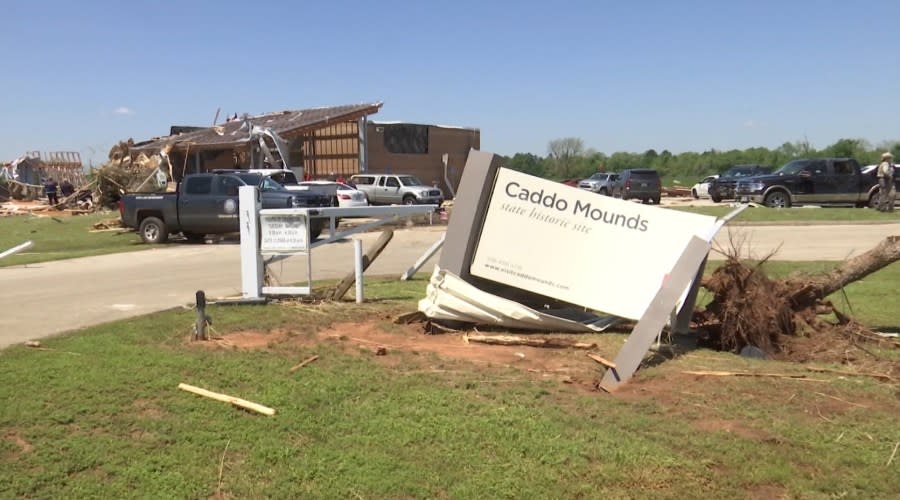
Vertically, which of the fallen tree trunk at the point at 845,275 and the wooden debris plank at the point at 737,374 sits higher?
the fallen tree trunk at the point at 845,275

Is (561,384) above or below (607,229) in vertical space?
below

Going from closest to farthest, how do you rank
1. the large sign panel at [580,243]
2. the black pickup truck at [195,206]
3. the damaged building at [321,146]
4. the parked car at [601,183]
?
the large sign panel at [580,243] → the black pickup truck at [195,206] → the parked car at [601,183] → the damaged building at [321,146]

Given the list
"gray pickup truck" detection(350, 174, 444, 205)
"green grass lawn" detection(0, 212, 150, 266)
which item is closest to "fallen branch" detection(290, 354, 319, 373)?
"green grass lawn" detection(0, 212, 150, 266)

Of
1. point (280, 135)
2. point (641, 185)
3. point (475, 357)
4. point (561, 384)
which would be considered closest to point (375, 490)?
point (561, 384)

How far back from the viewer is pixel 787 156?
250ft

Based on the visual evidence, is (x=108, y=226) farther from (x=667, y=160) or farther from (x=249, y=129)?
(x=667, y=160)

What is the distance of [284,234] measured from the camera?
9.49 m

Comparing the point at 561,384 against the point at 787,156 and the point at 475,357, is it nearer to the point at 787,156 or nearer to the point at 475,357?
the point at 475,357

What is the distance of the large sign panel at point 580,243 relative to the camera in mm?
7480

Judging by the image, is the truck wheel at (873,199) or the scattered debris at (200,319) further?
the truck wheel at (873,199)

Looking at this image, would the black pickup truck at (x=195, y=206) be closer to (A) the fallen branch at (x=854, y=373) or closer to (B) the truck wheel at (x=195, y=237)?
(B) the truck wheel at (x=195, y=237)

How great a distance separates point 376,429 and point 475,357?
1901 mm

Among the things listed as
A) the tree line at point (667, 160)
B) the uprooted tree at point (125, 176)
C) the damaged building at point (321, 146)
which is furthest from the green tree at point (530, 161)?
the uprooted tree at point (125, 176)

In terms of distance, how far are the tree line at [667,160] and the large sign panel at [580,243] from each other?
64.6m
